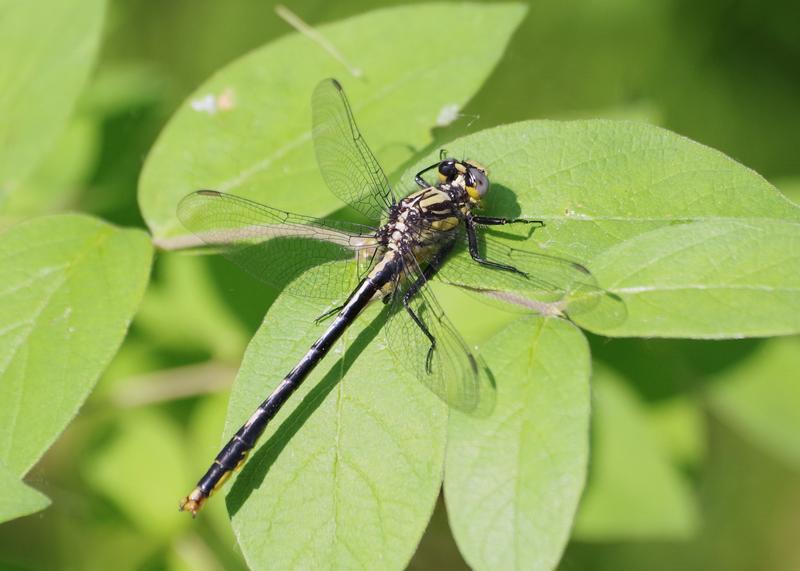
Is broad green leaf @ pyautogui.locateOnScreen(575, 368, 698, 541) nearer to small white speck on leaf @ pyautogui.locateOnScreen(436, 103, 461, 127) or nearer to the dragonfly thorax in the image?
the dragonfly thorax

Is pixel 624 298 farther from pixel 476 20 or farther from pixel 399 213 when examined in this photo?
pixel 476 20

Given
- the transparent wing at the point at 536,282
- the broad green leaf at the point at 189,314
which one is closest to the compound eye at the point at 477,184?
the transparent wing at the point at 536,282

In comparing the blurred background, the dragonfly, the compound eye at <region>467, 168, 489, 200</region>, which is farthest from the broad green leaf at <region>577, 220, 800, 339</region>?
the blurred background

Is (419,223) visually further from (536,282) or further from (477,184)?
(536,282)

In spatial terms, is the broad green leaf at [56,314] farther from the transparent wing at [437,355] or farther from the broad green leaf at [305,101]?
the transparent wing at [437,355]

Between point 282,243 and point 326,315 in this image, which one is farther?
point 282,243

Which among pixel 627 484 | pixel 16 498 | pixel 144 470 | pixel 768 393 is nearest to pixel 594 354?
pixel 627 484
